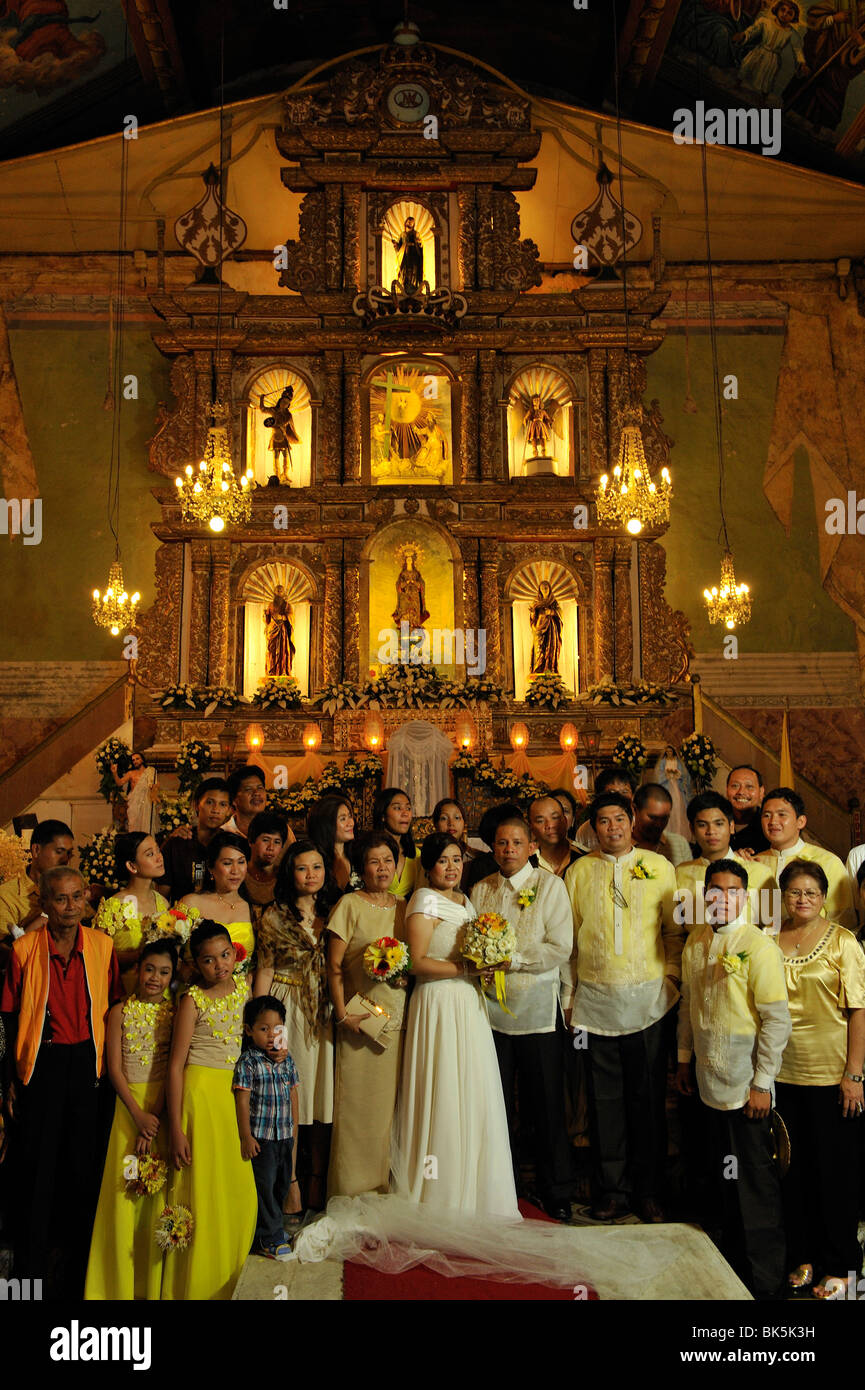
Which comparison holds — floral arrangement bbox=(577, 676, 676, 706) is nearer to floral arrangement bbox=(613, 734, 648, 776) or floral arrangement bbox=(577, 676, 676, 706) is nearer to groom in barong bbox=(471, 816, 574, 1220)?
floral arrangement bbox=(613, 734, 648, 776)

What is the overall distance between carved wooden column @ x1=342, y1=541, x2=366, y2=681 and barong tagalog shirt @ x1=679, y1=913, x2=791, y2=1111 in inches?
335

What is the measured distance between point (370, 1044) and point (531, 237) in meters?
12.2

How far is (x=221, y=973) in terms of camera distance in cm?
479

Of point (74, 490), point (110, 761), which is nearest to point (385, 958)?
point (110, 761)

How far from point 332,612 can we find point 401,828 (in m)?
7.56

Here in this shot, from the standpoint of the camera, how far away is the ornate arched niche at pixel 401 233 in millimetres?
14148

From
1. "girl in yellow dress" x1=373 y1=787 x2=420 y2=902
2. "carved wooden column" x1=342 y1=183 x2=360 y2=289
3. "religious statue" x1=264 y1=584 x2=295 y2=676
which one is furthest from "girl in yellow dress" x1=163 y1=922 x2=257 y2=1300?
"carved wooden column" x1=342 y1=183 x2=360 y2=289

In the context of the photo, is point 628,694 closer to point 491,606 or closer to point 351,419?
point 491,606

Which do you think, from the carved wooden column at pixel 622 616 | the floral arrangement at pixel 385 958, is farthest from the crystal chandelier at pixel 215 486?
the floral arrangement at pixel 385 958

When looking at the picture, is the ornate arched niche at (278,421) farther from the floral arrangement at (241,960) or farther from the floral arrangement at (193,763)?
the floral arrangement at (241,960)

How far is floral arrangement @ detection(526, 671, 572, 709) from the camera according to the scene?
40.7ft

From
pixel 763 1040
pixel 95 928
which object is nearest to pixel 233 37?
pixel 95 928

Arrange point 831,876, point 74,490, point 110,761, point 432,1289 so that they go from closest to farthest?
point 432,1289 < point 831,876 < point 110,761 < point 74,490

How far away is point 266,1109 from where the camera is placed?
4844mm
